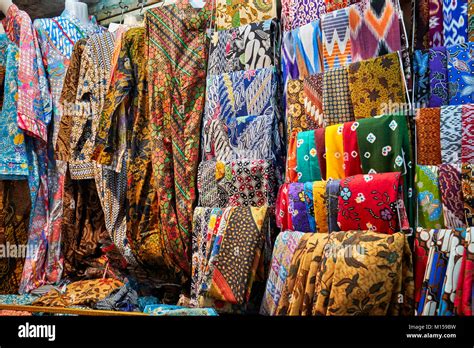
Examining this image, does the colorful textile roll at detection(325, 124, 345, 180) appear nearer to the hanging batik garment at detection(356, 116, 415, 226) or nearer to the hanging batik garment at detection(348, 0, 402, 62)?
the hanging batik garment at detection(356, 116, 415, 226)

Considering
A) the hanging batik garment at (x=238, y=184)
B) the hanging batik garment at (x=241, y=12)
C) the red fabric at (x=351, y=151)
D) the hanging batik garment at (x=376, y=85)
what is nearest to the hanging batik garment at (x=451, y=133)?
the hanging batik garment at (x=376, y=85)

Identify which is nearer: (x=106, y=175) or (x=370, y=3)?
(x=370, y=3)

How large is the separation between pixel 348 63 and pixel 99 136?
3.50 ft

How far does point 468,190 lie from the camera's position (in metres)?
1.46

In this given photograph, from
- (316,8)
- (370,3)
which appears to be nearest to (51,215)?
(316,8)

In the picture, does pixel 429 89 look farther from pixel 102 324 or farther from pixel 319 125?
pixel 102 324

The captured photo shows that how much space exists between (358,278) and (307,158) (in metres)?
0.48

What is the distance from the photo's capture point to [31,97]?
101 inches

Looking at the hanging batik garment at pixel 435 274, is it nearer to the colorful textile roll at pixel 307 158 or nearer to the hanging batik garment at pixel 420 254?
the hanging batik garment at pixel 420 254

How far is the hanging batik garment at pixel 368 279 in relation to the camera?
147cm

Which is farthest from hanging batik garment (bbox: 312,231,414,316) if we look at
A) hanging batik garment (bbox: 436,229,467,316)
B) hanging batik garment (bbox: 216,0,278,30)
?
hanging batik garment (bbox: 216,0,278,30)

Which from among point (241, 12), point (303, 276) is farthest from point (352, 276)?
point (241, 12)

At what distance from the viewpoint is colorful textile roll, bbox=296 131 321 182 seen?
1.81 m

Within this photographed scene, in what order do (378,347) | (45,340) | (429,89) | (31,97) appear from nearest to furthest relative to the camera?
(378,347) < (45,340) < (429,89) < (31,97)
